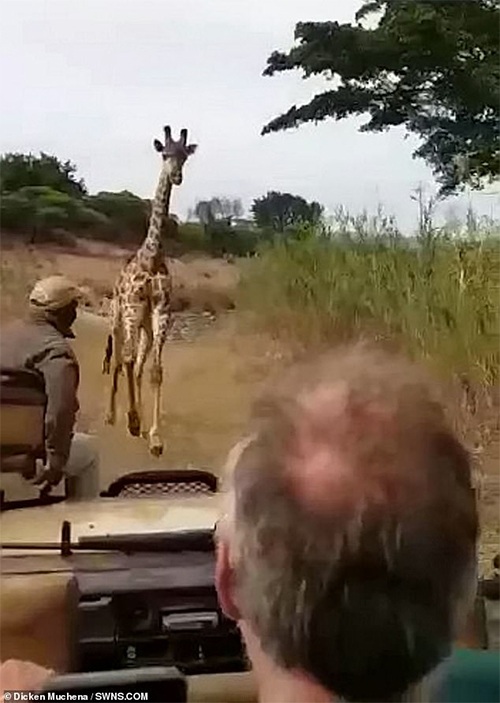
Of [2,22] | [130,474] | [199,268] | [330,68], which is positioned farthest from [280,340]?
[2,22]

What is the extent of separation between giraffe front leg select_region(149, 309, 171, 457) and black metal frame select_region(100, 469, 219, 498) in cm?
3

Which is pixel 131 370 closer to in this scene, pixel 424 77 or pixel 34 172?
pixel 34 172

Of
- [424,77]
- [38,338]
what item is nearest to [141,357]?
[38,338]

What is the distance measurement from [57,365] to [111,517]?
7.4 inches

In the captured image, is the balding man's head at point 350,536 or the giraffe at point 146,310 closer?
the balding man's head at point 350,536

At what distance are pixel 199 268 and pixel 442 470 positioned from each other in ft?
1.21

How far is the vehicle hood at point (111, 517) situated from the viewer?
4.65 ft

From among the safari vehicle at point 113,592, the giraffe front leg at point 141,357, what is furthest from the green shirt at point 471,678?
the giraffe front leg at point 141,357

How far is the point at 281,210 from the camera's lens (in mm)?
1494

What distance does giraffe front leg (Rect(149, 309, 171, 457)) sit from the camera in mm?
1462

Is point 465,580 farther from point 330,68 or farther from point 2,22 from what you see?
point 2,22

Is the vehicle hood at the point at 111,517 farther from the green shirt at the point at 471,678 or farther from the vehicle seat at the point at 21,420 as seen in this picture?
the green shirt at the point at 471,678

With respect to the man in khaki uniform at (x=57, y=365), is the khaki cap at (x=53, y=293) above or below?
above

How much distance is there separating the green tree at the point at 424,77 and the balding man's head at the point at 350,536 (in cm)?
32
